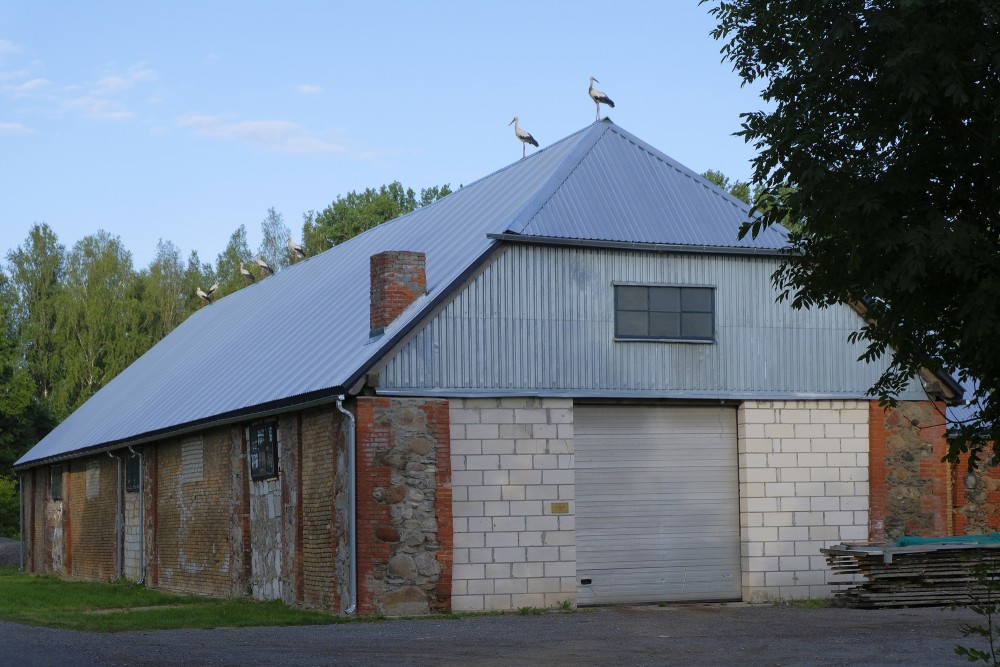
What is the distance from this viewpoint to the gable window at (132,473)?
31594 mm

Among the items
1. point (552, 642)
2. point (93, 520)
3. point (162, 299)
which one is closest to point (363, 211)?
point (162, 299)

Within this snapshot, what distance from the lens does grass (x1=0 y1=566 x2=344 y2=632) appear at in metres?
19.9

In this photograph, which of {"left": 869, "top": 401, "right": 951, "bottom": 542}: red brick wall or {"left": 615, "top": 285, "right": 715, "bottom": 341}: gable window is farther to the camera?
{"left": 869, "top": 401, "right": 951, "bottom": 542}: red brick wall

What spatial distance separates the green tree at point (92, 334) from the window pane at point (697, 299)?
49.6m

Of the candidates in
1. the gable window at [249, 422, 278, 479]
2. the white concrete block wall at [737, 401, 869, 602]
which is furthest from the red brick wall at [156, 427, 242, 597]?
the white concrete block wall at [737, 401, 869, 602]

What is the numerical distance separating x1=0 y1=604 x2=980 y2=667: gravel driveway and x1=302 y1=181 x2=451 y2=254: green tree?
4742 cm

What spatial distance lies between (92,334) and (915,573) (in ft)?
179

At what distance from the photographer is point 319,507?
2181cm

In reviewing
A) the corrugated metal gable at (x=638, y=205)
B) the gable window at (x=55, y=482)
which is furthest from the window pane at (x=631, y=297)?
the gable window at (x=55, y=482)

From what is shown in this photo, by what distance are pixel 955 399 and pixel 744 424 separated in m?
4.05

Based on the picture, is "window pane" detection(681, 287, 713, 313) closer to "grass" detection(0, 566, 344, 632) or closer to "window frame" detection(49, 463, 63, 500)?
"grass" detection(0, 566, 344, 632)

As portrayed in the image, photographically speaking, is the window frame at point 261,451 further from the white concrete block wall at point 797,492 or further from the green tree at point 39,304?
the green tree at point 39,304

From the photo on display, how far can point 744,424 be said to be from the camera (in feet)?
75.5

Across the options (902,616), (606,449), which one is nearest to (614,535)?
(606,449)
